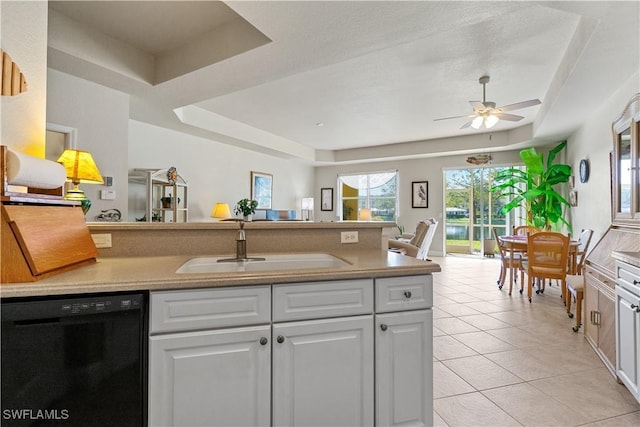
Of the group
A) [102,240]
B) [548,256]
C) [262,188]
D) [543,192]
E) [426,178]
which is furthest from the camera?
[426,178]

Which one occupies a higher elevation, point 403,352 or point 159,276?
point 159,276

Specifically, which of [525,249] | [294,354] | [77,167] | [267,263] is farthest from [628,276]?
[77,167]

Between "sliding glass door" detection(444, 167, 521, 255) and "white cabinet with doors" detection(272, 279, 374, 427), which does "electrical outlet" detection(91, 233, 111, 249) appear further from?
"sliding glass door" detection(444, 167, 521, 255)

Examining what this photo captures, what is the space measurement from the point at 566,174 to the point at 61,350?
6.98 meters

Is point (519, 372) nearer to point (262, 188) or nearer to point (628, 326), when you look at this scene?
point (628, 326)

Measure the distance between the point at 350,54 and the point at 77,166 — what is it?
2.36 metres

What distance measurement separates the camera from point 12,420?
1.07m

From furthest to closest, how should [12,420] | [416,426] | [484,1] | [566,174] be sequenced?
[566,174] < [484,1] < [416,426] < [12,420]

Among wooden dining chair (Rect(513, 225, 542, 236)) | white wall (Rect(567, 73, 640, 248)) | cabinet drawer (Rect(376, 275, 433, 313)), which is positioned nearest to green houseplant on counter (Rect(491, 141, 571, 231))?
white wall (Rect(567, 73, 640, 248))

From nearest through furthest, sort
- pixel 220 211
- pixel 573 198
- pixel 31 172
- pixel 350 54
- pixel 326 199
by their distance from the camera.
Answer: pixel 31 172 → pixel 350 54 → pixel 573 198 → pixel 220 211 → pixel 326 199

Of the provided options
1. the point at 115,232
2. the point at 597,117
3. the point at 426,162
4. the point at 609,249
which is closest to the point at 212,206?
the point at 115,232

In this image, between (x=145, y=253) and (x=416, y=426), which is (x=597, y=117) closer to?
(x=416, y=426)

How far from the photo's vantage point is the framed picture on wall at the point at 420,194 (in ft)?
27.0

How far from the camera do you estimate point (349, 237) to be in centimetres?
220
